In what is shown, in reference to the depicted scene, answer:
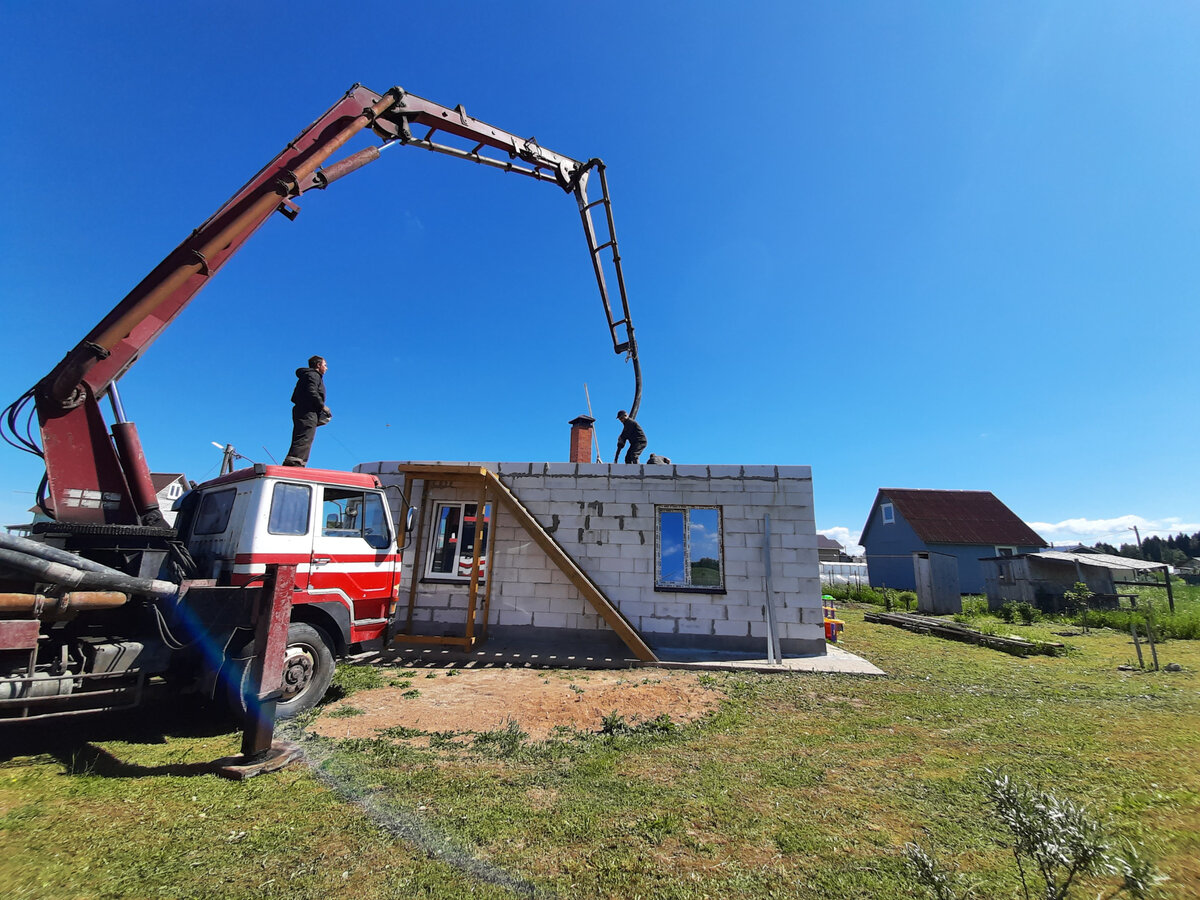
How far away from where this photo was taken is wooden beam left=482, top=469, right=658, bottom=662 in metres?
8.30

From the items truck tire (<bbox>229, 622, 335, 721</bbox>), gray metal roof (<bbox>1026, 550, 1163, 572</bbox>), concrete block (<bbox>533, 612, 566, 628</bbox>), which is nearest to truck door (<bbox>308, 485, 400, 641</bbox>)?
truck tire (<bbox>229, 622, 335, 721</bbox>)

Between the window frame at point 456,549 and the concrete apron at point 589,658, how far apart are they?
121cm

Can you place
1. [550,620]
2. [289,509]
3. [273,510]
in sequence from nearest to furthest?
1. [273,510]
2. [289,509]
3. [550,620]

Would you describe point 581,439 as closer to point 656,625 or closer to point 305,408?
point 656,625

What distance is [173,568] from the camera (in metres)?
4.62

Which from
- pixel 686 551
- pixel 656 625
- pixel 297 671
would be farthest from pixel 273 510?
pixel 686 551

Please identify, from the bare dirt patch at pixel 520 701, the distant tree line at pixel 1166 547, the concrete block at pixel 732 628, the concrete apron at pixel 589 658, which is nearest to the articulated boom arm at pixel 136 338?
the bare dirt patch at pixel 520 701

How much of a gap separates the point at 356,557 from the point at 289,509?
36.5 inches

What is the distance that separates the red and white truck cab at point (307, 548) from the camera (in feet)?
16.3

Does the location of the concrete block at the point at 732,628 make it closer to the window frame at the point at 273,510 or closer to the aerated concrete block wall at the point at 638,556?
the aerated concrete block wall at the point at 638,556

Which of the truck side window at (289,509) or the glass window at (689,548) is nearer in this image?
the truck side window at (289,509)

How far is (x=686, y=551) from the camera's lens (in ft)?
30.7

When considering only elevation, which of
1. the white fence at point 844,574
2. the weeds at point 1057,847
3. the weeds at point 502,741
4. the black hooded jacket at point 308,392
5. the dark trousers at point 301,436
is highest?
the black hooded jacket at point 308,392

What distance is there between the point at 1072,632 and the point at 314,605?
1732 centimetres
